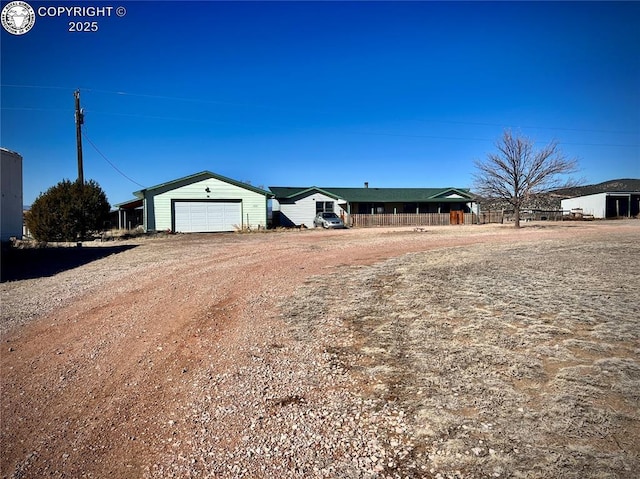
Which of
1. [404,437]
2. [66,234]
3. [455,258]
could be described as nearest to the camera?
[404,437]

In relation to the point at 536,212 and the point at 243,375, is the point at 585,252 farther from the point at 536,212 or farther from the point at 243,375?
the point at 536,212

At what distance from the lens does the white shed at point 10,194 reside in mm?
16719

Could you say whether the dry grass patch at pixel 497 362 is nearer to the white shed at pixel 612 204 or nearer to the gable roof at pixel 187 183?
the gable roof at pixel 187 183

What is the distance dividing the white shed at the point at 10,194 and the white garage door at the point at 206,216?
10320 mm

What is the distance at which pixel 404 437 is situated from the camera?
2.68m

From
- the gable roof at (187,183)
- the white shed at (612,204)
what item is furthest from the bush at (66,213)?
the white shed at (612,204)

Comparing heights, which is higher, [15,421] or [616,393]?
[616,393]

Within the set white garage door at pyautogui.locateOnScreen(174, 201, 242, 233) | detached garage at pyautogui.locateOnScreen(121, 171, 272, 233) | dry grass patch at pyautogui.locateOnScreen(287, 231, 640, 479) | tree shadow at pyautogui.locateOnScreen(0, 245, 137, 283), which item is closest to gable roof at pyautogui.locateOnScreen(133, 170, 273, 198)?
detached garage at pyautogui.locateOnScreen(121, 171, 272, 233)

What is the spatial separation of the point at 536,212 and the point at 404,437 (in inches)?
2040

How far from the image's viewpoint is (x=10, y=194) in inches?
694

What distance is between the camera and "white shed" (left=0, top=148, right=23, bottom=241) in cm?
1672

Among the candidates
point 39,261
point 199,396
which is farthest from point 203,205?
point 199,396

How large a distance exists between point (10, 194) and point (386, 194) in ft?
102

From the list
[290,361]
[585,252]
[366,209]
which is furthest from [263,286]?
[366,209]
